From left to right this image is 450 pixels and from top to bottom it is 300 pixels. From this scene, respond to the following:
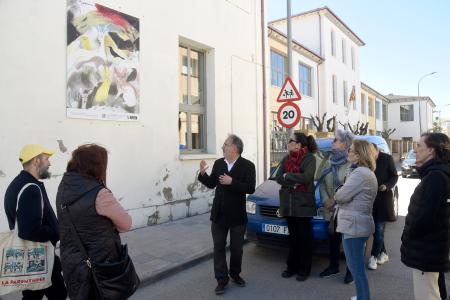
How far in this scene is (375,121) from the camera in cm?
3750

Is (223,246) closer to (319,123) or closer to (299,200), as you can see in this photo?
(299,200)

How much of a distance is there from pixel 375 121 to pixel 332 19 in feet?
52.5

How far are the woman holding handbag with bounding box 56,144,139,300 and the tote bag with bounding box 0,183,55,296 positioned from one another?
433 millimetres

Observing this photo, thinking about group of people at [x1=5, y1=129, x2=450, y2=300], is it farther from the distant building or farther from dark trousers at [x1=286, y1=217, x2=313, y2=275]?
the distant building

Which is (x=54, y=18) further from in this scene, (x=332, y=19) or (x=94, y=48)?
(x=332, y=19)

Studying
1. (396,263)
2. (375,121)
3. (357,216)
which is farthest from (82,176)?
(375,121)

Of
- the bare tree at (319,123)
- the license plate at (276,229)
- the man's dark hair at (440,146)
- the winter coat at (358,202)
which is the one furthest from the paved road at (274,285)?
the bare tree at (319,123)

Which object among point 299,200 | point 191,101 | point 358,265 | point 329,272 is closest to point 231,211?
point 299,200

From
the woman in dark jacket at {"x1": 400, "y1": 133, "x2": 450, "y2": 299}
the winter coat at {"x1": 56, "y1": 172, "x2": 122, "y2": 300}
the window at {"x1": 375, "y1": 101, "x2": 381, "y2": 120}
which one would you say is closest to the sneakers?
the woman in dark jacket at {"x1": 400, "y1": 133, "x2": 450, "y2": 299}

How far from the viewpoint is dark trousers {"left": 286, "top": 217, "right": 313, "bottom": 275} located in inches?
190

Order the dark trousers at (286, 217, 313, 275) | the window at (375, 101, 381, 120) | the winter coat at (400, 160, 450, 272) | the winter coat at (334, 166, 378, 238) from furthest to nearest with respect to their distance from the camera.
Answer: the window at (375, 101, 381, 120) → the dark trousers at (286, 217, 313, 275) → the winter coat at (334, 166, 378, 238) → the winter coat at (400, 160, 450, 272)

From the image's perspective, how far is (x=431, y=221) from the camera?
8.97 ft

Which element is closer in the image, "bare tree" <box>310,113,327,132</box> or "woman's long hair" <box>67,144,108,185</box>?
"woman's long hair" <box>67,144,108,185</box>

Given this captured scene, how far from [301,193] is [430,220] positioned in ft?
6.92
